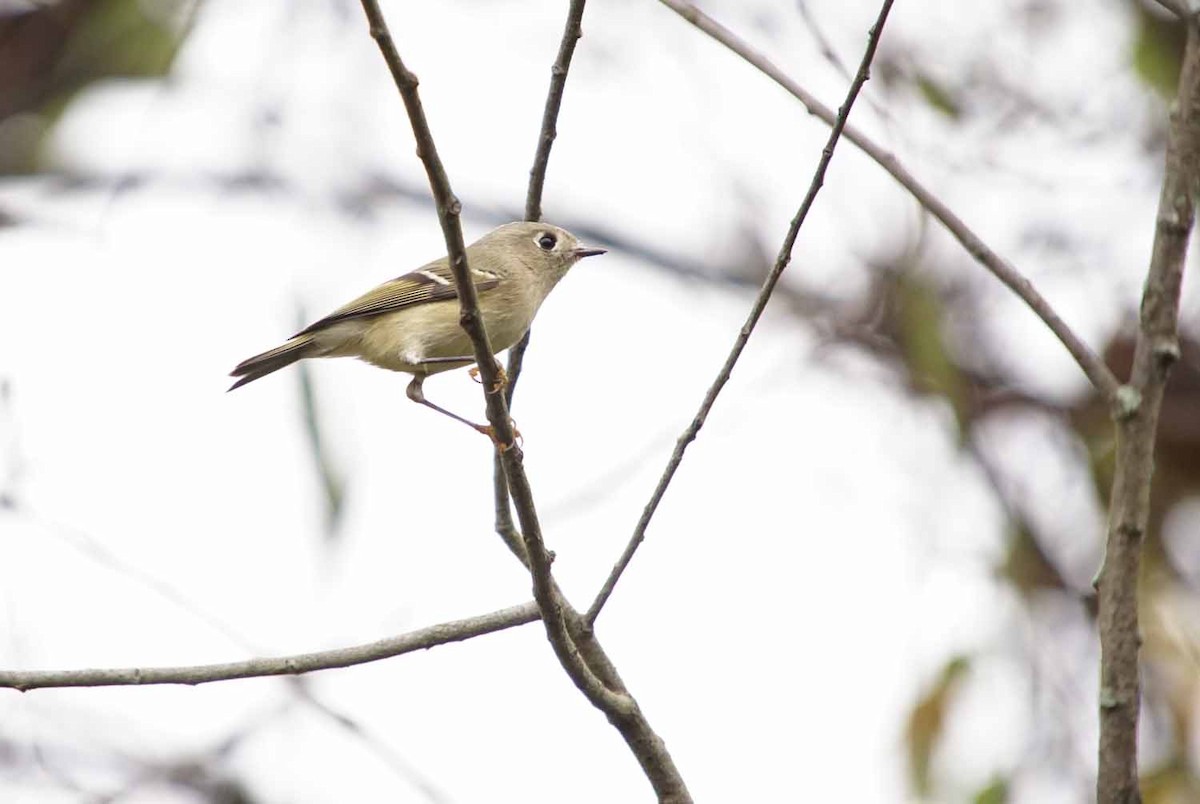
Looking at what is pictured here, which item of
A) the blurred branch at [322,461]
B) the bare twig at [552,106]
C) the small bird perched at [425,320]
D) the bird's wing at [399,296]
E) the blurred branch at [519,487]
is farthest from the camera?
the bird's wing at [399,296]

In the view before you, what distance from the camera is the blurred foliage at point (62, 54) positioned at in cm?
409

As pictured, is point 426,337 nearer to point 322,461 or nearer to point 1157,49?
point 322,461

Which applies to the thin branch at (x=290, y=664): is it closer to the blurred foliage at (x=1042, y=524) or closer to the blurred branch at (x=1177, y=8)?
the blurred branch at (x=1177, y=8)

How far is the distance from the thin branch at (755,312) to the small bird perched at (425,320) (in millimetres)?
1422

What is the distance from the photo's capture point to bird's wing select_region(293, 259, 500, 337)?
3.94 metres

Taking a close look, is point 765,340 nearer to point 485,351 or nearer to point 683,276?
point 683,276

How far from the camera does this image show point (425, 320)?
3857 mm

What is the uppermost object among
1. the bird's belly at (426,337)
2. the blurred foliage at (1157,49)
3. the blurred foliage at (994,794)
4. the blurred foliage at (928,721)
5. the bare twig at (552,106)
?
the blurred foliage at (1157,49)

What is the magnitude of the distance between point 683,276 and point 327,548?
4.80 m

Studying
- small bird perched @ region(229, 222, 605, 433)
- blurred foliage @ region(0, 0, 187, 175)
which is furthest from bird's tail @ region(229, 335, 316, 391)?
blurred foliage @ region(0, 0, 187, 175)

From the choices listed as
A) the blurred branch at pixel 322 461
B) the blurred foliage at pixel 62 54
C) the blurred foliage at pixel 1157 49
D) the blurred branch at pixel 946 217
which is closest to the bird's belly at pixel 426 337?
the blurred branch at pixel 322 461

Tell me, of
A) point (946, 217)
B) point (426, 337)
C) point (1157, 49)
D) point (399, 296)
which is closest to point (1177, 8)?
point (946, 217)

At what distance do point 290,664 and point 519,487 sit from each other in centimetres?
48

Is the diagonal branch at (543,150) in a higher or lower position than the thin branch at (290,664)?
higher
